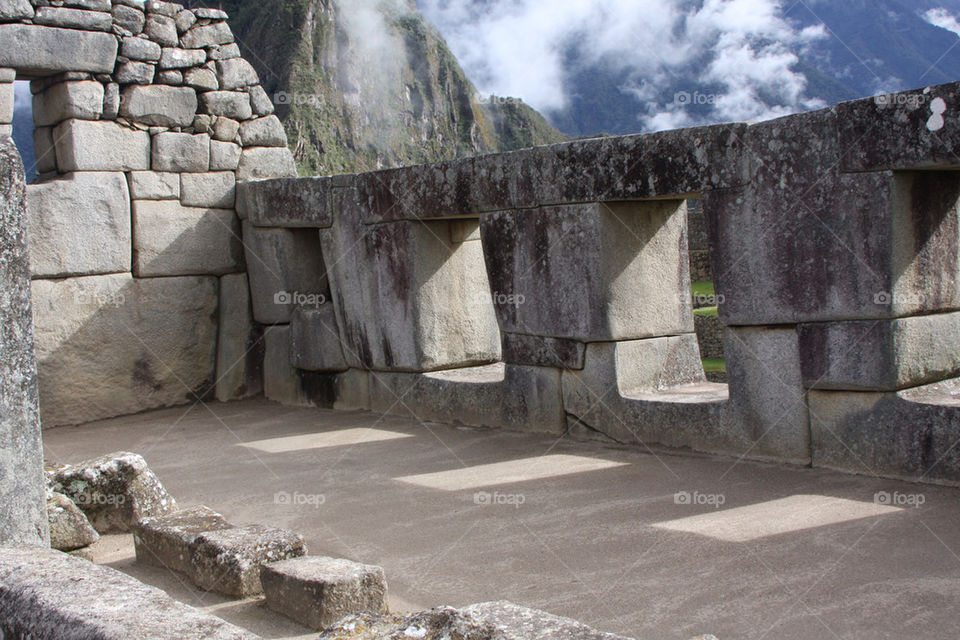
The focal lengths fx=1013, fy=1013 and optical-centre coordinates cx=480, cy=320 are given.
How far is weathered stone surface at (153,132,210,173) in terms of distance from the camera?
838 centimetres

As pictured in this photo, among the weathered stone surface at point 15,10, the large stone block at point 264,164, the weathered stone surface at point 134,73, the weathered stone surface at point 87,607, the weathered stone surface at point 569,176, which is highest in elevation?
the weathered stone surface at point 15,10

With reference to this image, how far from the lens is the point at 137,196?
8281 mm

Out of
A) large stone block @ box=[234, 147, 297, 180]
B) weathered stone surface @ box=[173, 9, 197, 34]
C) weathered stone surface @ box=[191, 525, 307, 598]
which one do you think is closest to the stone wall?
large stone block @ box=[234, 147, 297, 180]

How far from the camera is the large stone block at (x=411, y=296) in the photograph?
7293 mm

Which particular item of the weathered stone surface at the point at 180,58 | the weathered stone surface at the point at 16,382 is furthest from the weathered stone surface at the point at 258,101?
the weathered stone surface at the point at 16,382

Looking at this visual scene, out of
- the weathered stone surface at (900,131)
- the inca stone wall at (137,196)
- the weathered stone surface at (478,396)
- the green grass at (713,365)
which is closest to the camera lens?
the weathered stone surface at (900,131)

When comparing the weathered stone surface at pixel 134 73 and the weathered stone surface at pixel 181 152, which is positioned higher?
the weathered stone surface at pixel 134 73

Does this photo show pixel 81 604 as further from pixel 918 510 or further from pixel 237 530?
pixel 918 510

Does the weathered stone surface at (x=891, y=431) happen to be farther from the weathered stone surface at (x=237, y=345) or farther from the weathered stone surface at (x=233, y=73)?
the weathered stone surface at (x=233, y=73)

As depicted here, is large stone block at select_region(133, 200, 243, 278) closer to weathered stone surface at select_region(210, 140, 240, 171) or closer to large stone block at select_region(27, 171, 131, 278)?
large stone block at select_region(27, 171, 131, 278)

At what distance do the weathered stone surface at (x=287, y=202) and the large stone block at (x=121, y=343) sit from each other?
780mm

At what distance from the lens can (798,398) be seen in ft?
16.9

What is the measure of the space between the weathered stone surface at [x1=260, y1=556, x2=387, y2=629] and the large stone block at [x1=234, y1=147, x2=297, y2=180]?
19.1 feet

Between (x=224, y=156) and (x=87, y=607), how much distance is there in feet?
21.5
